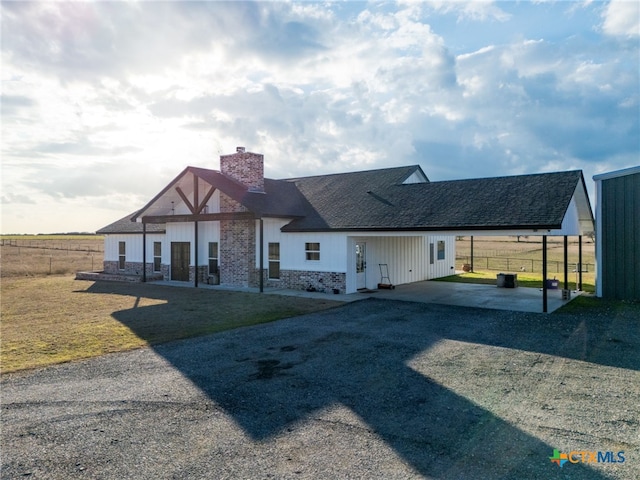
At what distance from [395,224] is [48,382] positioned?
38.9ft

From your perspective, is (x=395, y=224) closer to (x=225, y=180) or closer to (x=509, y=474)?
(x=225, y=180)

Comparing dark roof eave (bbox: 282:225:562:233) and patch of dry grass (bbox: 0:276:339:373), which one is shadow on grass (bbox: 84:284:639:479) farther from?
dark roof eave (bbox: 282:225:562:233)

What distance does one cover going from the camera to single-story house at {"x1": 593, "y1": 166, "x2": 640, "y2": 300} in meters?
15.9

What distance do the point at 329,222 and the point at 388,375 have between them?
11.2 m

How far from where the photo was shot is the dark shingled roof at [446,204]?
564 inches

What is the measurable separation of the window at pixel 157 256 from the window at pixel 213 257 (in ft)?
14.0

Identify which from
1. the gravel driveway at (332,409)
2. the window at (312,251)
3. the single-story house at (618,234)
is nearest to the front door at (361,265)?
the window at (312,251)

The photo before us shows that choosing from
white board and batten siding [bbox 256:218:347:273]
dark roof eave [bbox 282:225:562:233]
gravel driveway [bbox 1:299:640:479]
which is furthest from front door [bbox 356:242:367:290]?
gravel driveway [bbox 1:299:640:479]

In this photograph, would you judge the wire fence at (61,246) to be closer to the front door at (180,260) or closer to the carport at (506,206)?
the front door at (180,260)

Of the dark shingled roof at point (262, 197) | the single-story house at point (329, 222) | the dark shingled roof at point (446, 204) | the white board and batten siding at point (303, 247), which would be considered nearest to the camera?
the dark shingled roof at point (446, 204)

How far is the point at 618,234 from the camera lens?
53.3ft

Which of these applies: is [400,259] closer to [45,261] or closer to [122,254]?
[122,254]

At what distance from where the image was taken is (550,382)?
7328 mm

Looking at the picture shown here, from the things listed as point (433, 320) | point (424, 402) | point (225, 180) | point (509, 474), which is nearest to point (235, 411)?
point (424, 402)
